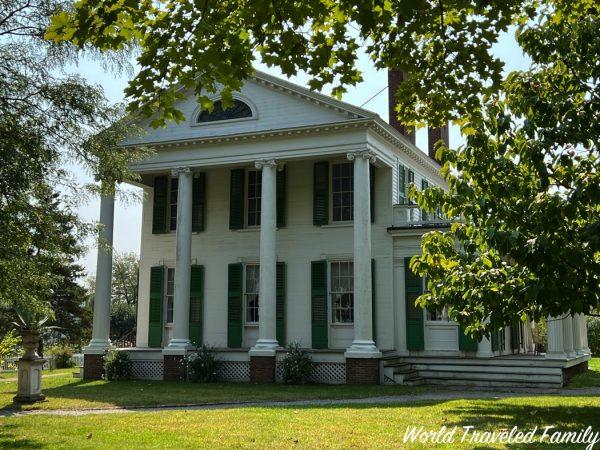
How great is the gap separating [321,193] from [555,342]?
29.1 ft

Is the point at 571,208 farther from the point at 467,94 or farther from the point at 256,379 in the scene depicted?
the point at 256,379

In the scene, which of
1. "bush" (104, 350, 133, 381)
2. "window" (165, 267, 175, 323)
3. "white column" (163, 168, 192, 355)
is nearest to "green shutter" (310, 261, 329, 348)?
"white column" (163, 168, 192, 355)

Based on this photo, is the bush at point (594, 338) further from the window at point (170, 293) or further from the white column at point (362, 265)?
the window at point (170, 293)

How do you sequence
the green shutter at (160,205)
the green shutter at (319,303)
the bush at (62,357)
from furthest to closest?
the bush at (62,357) < the green shutter at (160,205) < the green shutter at (319,303)

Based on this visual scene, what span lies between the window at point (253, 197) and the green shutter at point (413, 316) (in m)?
5.84

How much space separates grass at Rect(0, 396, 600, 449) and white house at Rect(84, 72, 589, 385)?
22.1 feet

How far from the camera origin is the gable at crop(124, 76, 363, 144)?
21266mm

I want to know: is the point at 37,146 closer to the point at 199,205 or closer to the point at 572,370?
the point at 199,205

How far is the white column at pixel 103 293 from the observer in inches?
886

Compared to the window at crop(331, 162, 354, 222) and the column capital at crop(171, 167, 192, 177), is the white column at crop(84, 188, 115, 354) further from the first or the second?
the window at crop(331, 162, 354, 222)

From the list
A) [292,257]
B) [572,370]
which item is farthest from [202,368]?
[572,370]

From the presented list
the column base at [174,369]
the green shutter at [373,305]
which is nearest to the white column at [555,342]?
the green shutter at [373,305]

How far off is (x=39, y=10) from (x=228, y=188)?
13034 millimetres

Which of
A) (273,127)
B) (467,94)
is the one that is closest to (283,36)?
(467,94)
